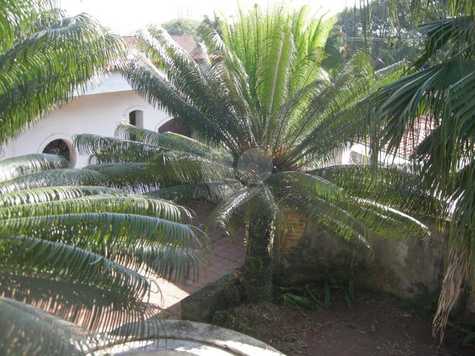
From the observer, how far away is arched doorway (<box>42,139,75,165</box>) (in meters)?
11.3

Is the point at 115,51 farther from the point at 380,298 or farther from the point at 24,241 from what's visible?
the point at 380,298

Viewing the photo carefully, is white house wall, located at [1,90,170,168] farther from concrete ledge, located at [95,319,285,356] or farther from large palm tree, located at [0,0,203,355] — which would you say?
large palm tree, located at [0,0,203,355]

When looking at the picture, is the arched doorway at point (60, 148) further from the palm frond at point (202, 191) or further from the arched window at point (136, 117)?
the palm frond at point (202, 191)

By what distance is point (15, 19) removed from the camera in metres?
3.96

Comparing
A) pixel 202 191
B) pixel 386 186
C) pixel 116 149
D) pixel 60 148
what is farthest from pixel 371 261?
pixel 60 148

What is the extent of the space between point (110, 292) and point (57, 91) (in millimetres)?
1998

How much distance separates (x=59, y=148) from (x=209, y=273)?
443 cm

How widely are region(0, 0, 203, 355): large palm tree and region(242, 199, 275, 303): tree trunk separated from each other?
140 inches

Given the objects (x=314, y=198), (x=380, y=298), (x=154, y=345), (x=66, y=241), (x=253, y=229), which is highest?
(x=66, y=241)

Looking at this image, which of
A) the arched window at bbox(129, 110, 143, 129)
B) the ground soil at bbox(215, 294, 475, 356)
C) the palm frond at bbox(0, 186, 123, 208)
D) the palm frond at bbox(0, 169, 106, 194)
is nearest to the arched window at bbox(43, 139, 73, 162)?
the arched window at bbox(129, 110, 143, 129)

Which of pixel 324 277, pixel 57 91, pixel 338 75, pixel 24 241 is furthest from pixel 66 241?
pixel 324 277

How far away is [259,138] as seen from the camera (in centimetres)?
788

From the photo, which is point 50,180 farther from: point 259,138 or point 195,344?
point 259,138

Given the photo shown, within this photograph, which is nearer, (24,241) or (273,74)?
(24,241)
